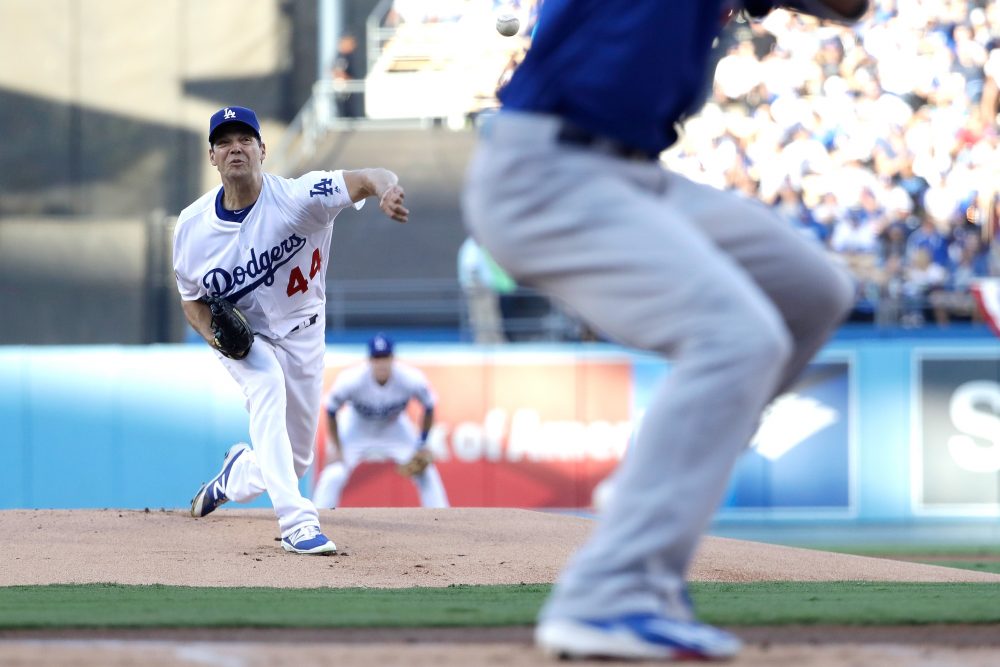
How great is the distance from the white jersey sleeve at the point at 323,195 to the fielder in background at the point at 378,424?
4.39 meters

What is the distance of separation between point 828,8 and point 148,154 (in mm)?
17360

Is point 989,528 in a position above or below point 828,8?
below

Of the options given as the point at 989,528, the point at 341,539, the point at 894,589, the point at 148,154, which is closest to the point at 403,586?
the point at 341,539

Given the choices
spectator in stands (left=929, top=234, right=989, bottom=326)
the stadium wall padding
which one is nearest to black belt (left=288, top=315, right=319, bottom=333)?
the stadium wall padding

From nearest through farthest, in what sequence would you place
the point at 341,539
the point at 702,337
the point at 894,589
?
the point at 702,337 → the point at 894,589 → the point at 341,539

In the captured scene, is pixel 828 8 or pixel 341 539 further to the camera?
pixel 341 539

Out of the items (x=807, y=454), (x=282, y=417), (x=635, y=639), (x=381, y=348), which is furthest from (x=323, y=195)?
(x=807, y=454)

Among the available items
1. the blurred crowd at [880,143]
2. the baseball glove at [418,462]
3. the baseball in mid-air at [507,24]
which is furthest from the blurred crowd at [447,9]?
the baseball in mid-air at [507,24]

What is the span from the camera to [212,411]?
13.0 meters

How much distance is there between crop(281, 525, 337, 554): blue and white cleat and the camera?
19.3 feet

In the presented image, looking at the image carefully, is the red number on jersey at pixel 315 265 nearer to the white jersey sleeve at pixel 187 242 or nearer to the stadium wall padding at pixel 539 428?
the white jersey sleeve at pixel 187 242

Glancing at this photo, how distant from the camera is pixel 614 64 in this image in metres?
2.78

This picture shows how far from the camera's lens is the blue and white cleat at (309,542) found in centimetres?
589

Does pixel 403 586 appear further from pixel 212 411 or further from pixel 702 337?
pixel 212 411
